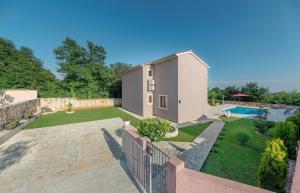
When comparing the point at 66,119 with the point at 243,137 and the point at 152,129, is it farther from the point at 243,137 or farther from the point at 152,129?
the point at 243,137

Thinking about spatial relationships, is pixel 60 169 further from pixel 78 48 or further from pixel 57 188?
pixel 78 48

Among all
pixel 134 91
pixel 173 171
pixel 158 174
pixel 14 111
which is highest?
pixel 134 91

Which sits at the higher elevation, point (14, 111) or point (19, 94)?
point (19, 94)

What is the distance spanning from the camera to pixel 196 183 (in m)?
2.60

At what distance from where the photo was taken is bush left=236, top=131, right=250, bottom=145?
308 inches

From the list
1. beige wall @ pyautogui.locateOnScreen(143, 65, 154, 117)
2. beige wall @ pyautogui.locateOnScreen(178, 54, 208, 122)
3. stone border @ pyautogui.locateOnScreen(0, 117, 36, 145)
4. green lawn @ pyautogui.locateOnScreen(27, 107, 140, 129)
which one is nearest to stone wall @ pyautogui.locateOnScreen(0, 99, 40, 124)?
stone border @ pyautogui.locateOnScreen(0, 117, 36, 145)

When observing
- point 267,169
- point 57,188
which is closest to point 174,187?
point 267,169

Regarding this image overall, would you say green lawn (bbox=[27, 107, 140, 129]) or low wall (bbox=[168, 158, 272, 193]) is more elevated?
low wall (bbox=[168, 158, 272, 193])

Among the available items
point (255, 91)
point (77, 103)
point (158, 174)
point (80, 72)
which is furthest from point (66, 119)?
point (255, 91)

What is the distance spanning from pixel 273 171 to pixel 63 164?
689cm

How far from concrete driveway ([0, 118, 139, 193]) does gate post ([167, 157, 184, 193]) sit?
5.03 ft

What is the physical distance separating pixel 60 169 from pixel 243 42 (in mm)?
23198

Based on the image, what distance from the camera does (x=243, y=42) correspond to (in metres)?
19.1

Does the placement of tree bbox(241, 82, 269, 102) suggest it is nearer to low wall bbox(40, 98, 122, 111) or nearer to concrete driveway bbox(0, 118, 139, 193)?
low wall bbox(40, 98, 122, 111)
